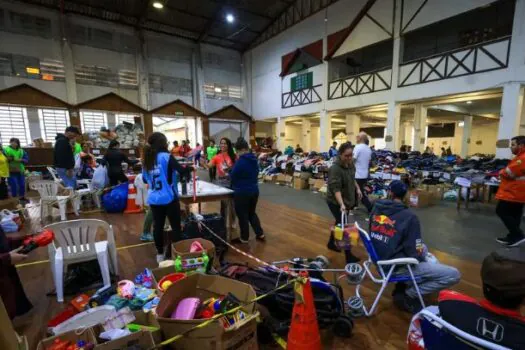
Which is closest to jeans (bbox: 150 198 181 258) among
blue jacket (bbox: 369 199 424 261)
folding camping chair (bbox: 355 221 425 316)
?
folding camping chair (bbox: 355 221 425 316)

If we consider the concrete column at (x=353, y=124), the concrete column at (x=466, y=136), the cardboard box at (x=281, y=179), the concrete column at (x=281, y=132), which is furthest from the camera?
the concrete column at (x=281, y=132)

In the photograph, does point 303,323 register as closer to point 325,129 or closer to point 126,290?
point 126,290

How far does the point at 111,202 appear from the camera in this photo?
5.35m

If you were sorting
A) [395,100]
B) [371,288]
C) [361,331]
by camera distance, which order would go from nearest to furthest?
1. [361,331]
2. [371,288]
3. [395,100]

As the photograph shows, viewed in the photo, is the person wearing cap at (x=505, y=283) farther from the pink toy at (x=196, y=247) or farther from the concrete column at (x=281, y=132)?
the concrete column at (x=281, y=132)

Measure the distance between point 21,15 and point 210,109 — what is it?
8.95m

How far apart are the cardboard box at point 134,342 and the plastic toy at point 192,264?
0.80m

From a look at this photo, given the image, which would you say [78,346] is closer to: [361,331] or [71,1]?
[361,331]

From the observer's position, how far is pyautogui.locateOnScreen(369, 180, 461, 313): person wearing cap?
201 centimetres

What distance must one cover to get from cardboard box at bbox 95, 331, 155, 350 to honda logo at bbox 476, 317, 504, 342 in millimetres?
1542

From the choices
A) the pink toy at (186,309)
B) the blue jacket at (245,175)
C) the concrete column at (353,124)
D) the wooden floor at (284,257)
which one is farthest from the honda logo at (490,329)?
the concrete column at (353,124)

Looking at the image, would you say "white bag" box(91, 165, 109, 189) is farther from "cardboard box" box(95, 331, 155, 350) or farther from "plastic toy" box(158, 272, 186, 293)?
"cardboard box" box(95, 331, 155, 350)

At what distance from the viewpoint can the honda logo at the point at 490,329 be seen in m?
0.97

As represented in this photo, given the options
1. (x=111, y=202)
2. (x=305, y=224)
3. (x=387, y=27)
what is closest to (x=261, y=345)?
(x=305, y=224)
